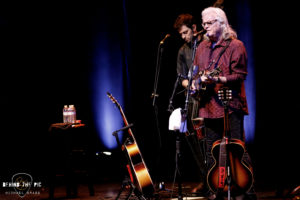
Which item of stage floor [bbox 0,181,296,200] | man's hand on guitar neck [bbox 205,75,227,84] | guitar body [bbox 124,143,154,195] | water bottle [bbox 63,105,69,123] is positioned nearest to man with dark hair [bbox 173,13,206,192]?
stage floor [bbox 0,181,296,200]

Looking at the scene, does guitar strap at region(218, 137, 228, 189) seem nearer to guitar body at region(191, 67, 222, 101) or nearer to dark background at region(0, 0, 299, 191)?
guitar body at region(191, 67, 222, 101)

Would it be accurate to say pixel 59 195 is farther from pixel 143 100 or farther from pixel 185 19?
pixel 185 19

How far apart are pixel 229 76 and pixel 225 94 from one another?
18 cm

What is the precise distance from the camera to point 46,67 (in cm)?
674

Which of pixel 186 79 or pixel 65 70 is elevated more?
pixel 65 70

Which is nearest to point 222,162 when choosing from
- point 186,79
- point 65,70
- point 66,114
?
point 186,79

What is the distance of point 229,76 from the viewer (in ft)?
10.8

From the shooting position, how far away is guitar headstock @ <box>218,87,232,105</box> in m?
3.23

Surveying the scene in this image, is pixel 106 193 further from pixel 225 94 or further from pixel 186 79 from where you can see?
pixel 225 94

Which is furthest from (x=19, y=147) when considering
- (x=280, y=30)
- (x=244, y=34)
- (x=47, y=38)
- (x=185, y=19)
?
(x=280, y=30)

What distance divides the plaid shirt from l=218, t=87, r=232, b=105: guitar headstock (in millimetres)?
106

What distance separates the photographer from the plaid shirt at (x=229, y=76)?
11.0ft

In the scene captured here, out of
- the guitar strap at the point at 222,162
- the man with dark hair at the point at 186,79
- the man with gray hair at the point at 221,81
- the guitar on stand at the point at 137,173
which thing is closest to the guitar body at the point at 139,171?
the guitar on stand at the point at 137,173

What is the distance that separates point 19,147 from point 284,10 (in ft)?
16.4
